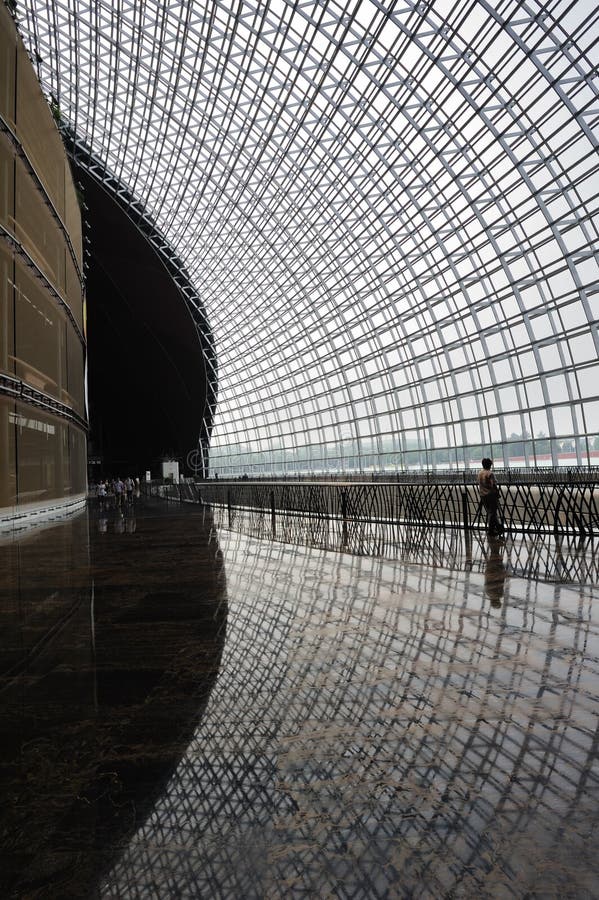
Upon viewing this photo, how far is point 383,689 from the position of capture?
4211mm

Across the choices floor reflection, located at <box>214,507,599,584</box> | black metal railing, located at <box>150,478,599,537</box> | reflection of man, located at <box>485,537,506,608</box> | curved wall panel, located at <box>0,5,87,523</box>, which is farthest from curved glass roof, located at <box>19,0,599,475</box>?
reflection of man, located at <box>485,537,506,608</box>

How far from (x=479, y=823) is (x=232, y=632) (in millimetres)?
3447

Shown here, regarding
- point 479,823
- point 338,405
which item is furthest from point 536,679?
point 338,405

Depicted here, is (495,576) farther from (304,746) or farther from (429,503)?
(429,503)

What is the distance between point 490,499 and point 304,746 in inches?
415

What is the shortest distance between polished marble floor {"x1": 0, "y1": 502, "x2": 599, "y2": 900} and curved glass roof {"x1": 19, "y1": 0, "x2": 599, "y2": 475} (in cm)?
2051

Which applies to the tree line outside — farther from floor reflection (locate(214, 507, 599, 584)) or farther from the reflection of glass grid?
the reflection of glass grid

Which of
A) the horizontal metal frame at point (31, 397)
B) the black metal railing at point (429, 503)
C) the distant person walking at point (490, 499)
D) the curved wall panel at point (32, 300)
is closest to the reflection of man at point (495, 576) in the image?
the distant person walking at point (490, 499)

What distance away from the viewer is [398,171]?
32188 millimetres

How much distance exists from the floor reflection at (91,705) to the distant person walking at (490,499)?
19.1ft

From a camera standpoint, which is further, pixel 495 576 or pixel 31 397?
pixel 31 397

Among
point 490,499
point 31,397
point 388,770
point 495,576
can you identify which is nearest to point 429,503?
point 490,499

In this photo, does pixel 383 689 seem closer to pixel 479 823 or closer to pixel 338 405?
Result: pixel 479 823

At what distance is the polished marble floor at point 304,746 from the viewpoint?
2.35 meters
